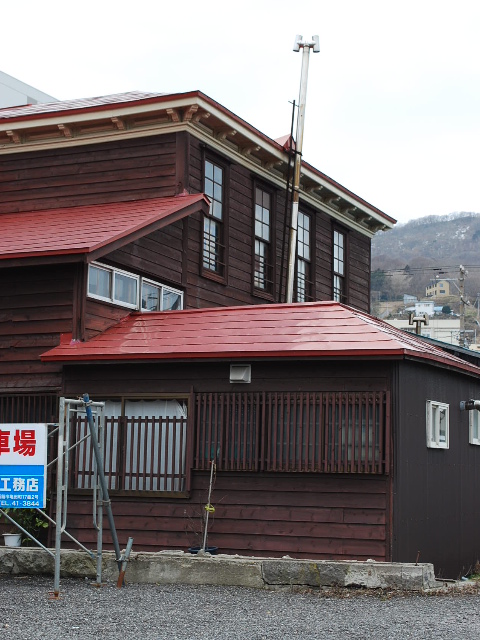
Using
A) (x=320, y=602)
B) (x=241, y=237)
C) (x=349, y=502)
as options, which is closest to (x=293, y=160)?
(x=241, y=237)

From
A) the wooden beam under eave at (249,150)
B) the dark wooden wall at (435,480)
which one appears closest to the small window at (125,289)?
the wooden beam under eave at (249,150)

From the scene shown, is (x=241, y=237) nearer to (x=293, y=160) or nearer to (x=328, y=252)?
(x=293, y=160)

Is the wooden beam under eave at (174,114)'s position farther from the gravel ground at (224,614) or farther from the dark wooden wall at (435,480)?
the gravel ground at (224,614)

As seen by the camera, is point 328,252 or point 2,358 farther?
point 328,252

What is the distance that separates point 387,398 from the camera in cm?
1364

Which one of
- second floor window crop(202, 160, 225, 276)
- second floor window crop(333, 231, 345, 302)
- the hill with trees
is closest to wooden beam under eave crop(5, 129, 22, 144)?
second floor window crop(202, 160, 225, 276)

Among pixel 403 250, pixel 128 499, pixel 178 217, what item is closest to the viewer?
pixel 128 499

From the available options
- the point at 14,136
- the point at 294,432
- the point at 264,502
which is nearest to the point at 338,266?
the point at 14,136

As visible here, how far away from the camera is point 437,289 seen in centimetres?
15900

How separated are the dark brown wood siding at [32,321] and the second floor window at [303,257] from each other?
8.95 metres

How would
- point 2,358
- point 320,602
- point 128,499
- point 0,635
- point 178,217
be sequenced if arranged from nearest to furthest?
point 0,635
point 320,602
point 128,499
point 2,358
point 178,217

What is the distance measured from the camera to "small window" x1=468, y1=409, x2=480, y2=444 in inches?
672

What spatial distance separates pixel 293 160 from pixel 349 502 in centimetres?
1035

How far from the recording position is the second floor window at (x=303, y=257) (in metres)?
23.9
